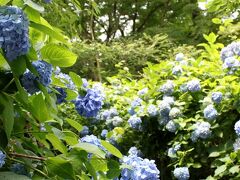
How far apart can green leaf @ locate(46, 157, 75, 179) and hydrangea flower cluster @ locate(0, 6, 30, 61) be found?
285mm

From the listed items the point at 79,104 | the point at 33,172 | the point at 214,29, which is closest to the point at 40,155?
the point at 33,172

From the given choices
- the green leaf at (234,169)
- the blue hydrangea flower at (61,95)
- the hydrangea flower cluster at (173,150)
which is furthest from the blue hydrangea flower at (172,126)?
the blue hydrangea flower at (61,95)

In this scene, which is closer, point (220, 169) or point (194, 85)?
point (220, 169)

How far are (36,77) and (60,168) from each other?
0.70 feet

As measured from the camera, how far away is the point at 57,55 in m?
1.13

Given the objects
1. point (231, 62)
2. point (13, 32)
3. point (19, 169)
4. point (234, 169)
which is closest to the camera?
point (13, 32)

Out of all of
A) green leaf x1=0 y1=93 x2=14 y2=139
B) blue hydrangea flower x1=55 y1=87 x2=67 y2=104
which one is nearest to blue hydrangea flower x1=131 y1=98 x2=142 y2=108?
blue hydrangea flower x1=55 y1=87 x2=67 y2=104

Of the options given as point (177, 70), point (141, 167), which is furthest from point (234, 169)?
A: point (177, 70)

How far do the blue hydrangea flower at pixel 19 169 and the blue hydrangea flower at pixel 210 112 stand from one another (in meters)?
1.96

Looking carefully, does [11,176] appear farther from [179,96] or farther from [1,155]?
[179,96]

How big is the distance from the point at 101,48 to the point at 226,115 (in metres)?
7.48

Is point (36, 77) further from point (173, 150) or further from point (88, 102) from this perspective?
point (173, 150)

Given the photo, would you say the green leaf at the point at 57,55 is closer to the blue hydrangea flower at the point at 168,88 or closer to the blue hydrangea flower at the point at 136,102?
the blue hydrangea flower at the point at 168,88

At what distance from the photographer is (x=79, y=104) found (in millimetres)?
1779
